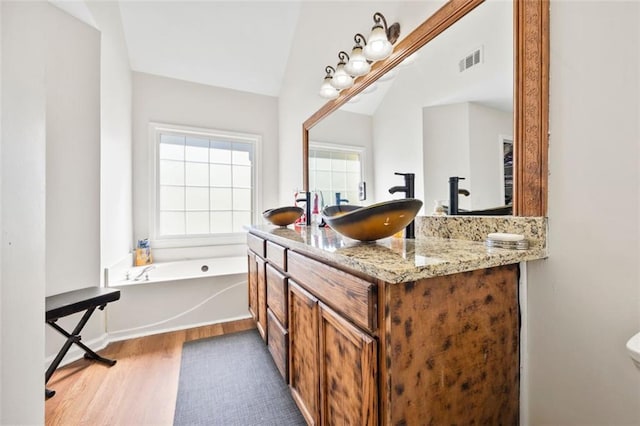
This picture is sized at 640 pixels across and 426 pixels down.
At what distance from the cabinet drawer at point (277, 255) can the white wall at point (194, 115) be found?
1824mm

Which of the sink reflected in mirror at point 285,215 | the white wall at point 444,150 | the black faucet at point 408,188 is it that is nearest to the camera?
the white wall at point 444,150

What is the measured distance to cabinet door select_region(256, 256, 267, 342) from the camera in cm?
167

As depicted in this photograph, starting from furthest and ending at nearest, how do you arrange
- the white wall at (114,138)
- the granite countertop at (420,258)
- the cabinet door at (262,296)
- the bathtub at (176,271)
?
the bathtub at (176,271), the white wall at (114,138), the cabinet door at (262,296), the granite countertop at (420,258)

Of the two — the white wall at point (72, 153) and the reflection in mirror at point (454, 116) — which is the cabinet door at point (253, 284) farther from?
the white wall at point (72, 153)

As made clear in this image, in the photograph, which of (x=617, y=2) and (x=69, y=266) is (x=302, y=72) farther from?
(x=69, y=266)

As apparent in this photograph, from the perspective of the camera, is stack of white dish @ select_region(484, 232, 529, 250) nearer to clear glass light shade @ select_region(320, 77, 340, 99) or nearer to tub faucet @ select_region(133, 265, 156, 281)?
clear glass light shade @ select_region(320, 77, 340, 99)

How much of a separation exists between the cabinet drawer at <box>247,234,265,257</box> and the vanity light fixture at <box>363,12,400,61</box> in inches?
50.3

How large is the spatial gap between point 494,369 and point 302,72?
2.74 metres

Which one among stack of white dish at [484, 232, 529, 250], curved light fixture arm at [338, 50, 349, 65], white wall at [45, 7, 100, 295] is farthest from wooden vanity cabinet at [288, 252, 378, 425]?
white wall at [45, 7, 100, 295]

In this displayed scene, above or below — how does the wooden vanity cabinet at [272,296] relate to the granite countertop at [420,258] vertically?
below

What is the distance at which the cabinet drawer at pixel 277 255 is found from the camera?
129 cm

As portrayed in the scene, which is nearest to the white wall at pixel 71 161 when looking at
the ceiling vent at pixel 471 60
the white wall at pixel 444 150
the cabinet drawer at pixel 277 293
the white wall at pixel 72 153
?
the white wall at pixel 72 153

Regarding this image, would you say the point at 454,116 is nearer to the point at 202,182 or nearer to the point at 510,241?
the point at 510,241

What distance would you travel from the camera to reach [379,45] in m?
1.39
